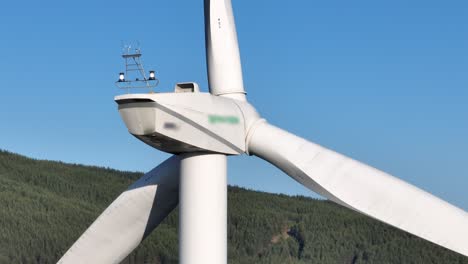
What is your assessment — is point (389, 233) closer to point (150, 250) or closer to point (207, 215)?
point (150, 250)

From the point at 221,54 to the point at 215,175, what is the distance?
17.1ft

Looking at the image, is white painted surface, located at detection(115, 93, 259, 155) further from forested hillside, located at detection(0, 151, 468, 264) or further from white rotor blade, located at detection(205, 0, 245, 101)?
forested hillside, located at detection(0, 151, 468, 264)

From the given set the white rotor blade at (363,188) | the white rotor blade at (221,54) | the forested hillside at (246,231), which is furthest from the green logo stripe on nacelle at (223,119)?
the forested hillside at (246,231)

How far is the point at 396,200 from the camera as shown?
39.7 meters

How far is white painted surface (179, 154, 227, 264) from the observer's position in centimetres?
4172

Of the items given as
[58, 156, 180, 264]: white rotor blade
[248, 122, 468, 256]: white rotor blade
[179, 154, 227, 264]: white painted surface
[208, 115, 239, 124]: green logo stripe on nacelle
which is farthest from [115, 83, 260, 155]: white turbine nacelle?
[58, 156, 180, 264]: white rotor blade

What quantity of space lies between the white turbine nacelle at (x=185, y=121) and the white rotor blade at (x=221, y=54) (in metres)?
1.86

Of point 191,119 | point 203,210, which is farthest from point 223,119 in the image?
point 203,210

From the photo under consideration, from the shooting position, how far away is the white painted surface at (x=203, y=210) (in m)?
41.7

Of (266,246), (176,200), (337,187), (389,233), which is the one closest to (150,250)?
(266,246)

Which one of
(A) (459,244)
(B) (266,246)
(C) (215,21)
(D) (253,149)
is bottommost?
(B) (266,246)

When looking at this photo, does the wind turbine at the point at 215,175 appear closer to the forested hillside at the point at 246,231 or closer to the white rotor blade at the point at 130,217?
the white rotor blade at the point at 130,217

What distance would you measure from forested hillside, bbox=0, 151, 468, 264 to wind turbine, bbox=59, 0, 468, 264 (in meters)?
49.7

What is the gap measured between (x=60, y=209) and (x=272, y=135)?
70295 mm
